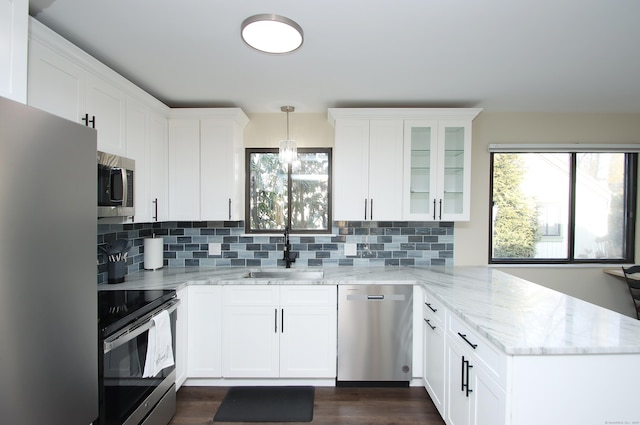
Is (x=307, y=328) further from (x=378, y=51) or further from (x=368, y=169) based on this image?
(x=378, y=51)

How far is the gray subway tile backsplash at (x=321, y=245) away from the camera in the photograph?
10.1 feet

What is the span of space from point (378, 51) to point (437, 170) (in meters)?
1.31

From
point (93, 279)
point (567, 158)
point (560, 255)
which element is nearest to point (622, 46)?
point (567, 158)

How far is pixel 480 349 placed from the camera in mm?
1493

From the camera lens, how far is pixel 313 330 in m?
2.47

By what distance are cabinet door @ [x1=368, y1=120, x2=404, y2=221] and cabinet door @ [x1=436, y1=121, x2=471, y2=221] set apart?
1.23 ft

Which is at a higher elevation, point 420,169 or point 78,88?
point 78,88

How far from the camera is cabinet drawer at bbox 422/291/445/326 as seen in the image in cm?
205

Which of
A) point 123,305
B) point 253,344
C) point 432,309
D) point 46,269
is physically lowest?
point 253,344

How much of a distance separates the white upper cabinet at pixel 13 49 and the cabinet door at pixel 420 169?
8.24ft

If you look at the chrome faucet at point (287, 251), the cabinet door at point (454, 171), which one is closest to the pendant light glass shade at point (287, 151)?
the chrome faucet at point (287, 251)

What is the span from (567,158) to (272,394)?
360 cm

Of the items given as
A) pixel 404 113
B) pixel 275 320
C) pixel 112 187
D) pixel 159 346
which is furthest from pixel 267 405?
pixel 404 113

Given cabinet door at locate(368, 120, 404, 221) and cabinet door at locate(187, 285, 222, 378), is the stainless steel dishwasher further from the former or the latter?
cabinet door at locate(187, 285, 222, 378)
